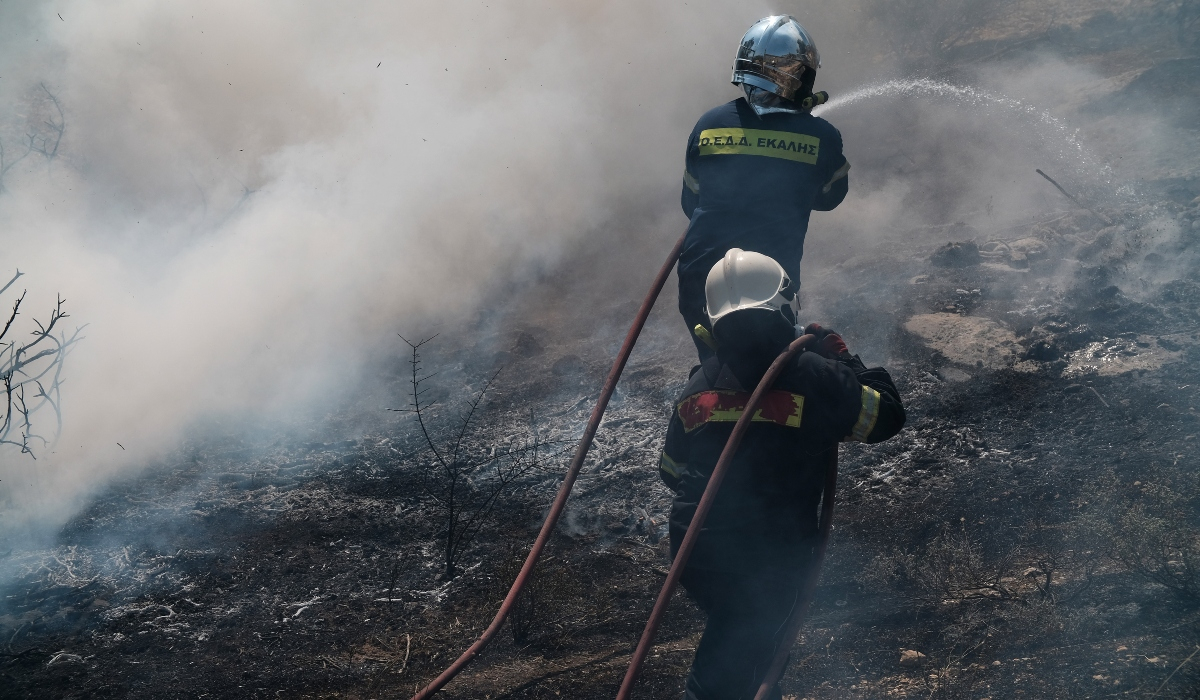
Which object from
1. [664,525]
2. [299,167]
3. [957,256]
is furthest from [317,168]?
[957,256]

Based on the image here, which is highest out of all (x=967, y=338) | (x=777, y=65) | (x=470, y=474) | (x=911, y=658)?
(x=777, y=65)

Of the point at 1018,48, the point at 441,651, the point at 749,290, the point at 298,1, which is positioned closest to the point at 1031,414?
the point at 749,290

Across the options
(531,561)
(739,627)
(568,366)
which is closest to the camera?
(739,627)

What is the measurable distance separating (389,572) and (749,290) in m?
2.85

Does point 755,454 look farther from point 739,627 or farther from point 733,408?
point 739,627

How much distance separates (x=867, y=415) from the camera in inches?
99.7

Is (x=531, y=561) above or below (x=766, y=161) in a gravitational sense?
below

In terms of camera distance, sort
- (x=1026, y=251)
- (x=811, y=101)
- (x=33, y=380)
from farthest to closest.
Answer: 1. (x=1026, y=251)
2. (x=33, y=380)
3. (x=811, y=101)

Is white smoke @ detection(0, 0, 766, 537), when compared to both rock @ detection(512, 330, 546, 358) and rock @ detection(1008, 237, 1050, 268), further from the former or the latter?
rock @ detection(1008, 237, 1050, 268)

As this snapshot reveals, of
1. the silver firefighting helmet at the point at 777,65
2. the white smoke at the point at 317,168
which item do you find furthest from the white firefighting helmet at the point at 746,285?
the white smoke at the point at 317,168

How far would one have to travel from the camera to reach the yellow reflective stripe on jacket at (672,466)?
2.77 meters

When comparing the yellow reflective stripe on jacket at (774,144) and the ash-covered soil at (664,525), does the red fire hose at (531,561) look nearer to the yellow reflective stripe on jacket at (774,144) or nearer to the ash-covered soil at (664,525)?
the yellow reflective stripe on jacket at (774,144)

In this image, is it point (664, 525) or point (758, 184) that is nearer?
point (758, 184)

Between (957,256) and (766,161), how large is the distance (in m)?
4.38
